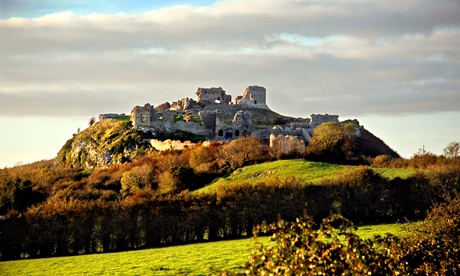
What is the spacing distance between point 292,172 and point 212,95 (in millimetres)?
51643

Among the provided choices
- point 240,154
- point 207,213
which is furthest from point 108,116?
point 207,213

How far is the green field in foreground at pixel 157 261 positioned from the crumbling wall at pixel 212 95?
2508 inches

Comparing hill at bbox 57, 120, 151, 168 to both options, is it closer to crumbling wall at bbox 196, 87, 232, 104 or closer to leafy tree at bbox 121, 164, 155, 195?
leafy tree at bbox 121, 164, 155, 195

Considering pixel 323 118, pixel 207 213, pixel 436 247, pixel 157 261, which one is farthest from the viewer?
Answer: pixel 323 118

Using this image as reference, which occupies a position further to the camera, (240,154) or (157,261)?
(240,154)

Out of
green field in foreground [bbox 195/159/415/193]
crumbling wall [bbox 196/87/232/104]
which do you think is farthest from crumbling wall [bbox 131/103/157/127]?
green field in foreground [bbox 195/159/415/193]

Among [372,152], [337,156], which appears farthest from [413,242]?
[372,152]

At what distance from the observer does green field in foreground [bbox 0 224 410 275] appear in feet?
97.3

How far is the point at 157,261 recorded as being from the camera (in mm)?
32281

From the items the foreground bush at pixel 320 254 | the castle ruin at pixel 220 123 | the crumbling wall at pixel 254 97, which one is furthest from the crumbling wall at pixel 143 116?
the foreground bush at pixel 320 254

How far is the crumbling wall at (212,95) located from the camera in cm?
10144

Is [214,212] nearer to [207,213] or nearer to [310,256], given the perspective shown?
[207,213]

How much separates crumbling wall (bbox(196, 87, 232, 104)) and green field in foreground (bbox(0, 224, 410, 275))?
209 feet

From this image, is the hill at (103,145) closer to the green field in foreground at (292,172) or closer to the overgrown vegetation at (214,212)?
the green field in foreground at (292,172)
